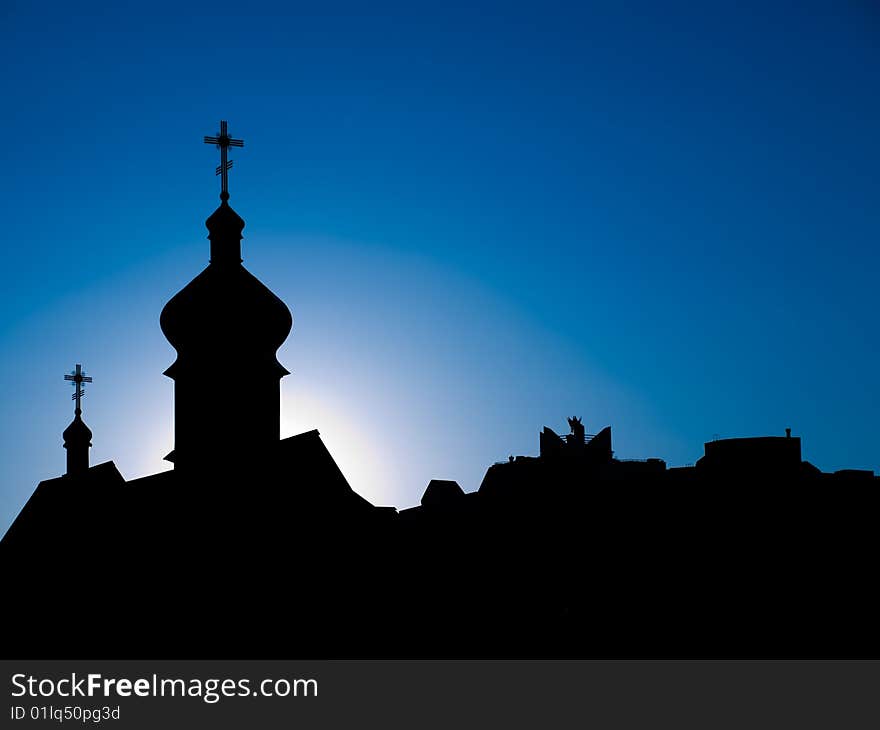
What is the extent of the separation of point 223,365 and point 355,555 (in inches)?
240

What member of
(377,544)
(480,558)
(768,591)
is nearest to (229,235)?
(377,544)

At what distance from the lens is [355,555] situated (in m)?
26.7

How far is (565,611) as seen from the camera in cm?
2939

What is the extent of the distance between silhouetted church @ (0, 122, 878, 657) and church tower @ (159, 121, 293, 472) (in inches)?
2.2

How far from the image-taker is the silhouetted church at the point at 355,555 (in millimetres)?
25625

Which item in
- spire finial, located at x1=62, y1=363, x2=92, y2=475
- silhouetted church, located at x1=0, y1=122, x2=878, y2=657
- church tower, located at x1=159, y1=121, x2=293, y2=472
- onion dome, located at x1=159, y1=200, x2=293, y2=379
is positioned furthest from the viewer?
spire finial, located at x1=62, y1=363, x2=92, y2=475

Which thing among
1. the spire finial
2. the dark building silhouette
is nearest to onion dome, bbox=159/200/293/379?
the dark building silhouette

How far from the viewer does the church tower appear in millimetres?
28438

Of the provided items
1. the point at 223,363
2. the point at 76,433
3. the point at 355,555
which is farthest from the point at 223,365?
the point at 76,433

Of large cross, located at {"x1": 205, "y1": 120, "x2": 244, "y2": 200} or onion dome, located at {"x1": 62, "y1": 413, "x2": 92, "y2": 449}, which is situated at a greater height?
large cross, located at {"x1": 205, "y1": 120, "x2": 244, "y2": 200}

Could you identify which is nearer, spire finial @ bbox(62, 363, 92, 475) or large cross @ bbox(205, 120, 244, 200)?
large cross @ bbox(205, 120, 244, 200)

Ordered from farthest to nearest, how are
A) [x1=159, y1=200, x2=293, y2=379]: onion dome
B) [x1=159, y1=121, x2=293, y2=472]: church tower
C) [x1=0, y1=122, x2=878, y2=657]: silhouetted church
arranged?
[x1=159, y1=200, x2=293, y2=379]: onion dome
[x1=159, y1=121, x2=293, y2=472]: church tower
[x1=0, y1=122, x2=878, y2=657]: silhouetted church

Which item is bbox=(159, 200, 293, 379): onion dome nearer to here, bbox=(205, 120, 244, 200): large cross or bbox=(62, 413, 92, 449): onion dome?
bbox=(205, 120, 244, 200): large cross

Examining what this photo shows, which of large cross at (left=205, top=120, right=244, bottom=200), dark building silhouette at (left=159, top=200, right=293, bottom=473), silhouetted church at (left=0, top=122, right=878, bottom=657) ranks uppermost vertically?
large cross at (left=205, top=120, right=244, bottom=200)
